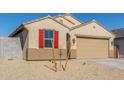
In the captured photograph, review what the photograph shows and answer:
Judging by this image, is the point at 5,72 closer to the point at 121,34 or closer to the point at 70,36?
the point at 70,36

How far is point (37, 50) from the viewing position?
17781 mm

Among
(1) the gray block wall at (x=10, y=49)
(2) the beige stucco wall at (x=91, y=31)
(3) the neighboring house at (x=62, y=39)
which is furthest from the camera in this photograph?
(2) the beige stucco wall at (x=91, y=31)

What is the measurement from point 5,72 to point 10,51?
688 centimetres

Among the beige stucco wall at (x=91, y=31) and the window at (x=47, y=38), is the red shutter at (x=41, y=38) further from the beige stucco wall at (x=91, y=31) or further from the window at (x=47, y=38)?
the beige stucco wall at (x=91, y=31)

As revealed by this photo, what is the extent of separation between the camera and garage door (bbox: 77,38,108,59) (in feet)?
67.3

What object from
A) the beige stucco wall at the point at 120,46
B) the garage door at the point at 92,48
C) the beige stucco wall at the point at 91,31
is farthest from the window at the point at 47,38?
the beige stucco wall at the point at 120,46

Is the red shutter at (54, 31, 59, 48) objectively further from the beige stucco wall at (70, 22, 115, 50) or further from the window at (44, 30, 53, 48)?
the beige stucco wall at (70, 22, 115, 50)

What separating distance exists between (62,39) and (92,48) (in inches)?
153

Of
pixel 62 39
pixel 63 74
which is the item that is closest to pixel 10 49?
pixel 62 39

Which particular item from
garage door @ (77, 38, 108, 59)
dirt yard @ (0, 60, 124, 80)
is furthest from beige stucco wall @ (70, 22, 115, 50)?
dirt yard @ (0, 60, 124, 80)

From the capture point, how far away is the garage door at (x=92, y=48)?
20.5m

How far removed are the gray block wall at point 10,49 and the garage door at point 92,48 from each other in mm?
5809
